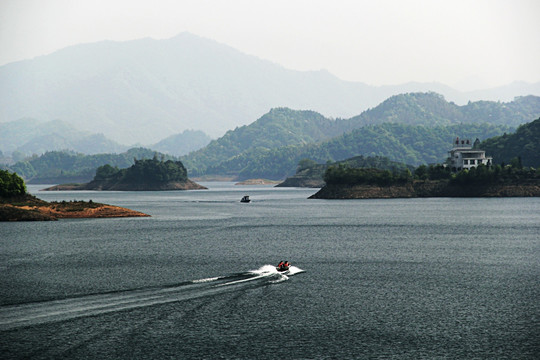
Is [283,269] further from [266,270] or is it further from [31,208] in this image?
[31,208]

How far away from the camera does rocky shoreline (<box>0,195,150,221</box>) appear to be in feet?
433

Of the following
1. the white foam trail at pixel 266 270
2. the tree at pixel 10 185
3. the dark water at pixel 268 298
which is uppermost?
the tree at pixel 10 185

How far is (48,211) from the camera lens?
139 m

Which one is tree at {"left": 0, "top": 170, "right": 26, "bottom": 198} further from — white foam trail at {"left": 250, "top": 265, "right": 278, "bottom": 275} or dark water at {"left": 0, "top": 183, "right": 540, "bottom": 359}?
white foam trail at {"left": 250, "top": 265, "right": 278, "bottom": 275}

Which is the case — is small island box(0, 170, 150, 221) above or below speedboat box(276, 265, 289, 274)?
above

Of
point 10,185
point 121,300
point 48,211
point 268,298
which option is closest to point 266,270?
point 268,298

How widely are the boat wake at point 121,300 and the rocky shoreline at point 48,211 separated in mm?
89057

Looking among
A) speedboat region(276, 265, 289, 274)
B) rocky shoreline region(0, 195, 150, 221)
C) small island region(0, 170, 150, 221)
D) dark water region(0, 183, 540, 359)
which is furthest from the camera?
small island region(0, 170, 150, 221)

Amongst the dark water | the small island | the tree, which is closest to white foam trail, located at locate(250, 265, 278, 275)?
the dark water

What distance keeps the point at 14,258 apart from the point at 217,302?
38.1 m

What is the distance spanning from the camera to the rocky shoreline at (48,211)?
5192 inches

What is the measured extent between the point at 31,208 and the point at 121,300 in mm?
98805

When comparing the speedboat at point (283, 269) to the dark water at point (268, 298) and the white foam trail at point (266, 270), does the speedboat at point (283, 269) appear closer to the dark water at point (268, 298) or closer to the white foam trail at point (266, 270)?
the white foam trail at point (266, 270)

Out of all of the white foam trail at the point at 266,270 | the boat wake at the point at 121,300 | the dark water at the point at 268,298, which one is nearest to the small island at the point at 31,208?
the dark water at the point at 268,298
